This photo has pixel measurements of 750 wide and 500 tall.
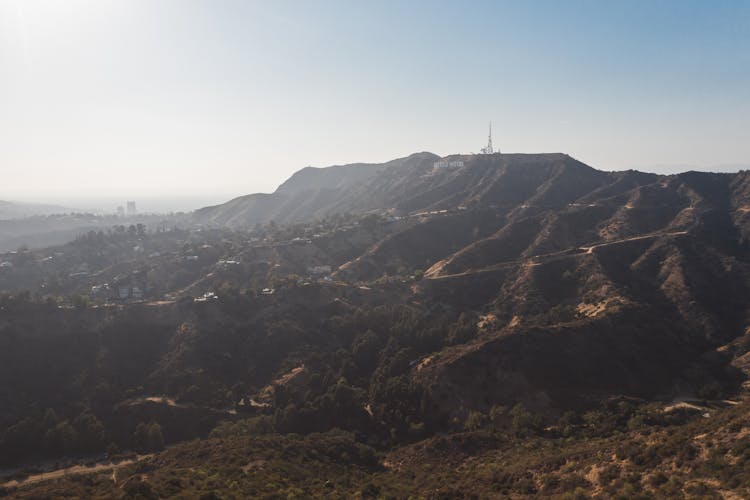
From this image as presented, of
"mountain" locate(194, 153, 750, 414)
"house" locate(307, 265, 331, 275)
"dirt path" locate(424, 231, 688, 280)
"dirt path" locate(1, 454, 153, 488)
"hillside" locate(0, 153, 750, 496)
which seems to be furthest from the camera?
"house" locate(307, 265, 331, 275)

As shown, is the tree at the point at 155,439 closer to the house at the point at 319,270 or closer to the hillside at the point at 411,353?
the hillside at the point at 411,353

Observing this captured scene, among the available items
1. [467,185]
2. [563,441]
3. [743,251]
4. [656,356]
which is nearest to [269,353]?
[563,441]

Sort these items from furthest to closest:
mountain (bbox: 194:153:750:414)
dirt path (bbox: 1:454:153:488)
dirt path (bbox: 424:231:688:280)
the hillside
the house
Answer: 1. the house
2. dirt path (bbox: 424:231:688:280)
3. mountain (bbox: 194:153:750:414)
4. dirt path (bbox: 1:454:153:488)
5. the hillside

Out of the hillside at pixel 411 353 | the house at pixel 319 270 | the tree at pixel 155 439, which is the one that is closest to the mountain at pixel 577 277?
the hillside at pixel 411 353

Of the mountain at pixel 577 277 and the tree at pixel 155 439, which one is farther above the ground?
the mountain at pixel 577 277

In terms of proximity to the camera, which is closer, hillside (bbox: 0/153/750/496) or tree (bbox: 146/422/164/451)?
hillside (bbox: 0/153/750/496)

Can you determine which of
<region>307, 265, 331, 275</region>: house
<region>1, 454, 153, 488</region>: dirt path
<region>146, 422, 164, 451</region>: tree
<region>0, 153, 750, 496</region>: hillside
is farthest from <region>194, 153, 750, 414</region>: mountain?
<region>1, 454, 153, 488</region>: dirt path

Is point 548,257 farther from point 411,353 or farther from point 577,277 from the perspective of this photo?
point 411,353

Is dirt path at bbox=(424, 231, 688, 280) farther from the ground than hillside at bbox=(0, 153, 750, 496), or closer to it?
farther from the ground

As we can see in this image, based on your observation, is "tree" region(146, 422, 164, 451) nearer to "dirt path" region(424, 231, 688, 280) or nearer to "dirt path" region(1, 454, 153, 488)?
"dirt path" region(1, 454, 153, 488)
